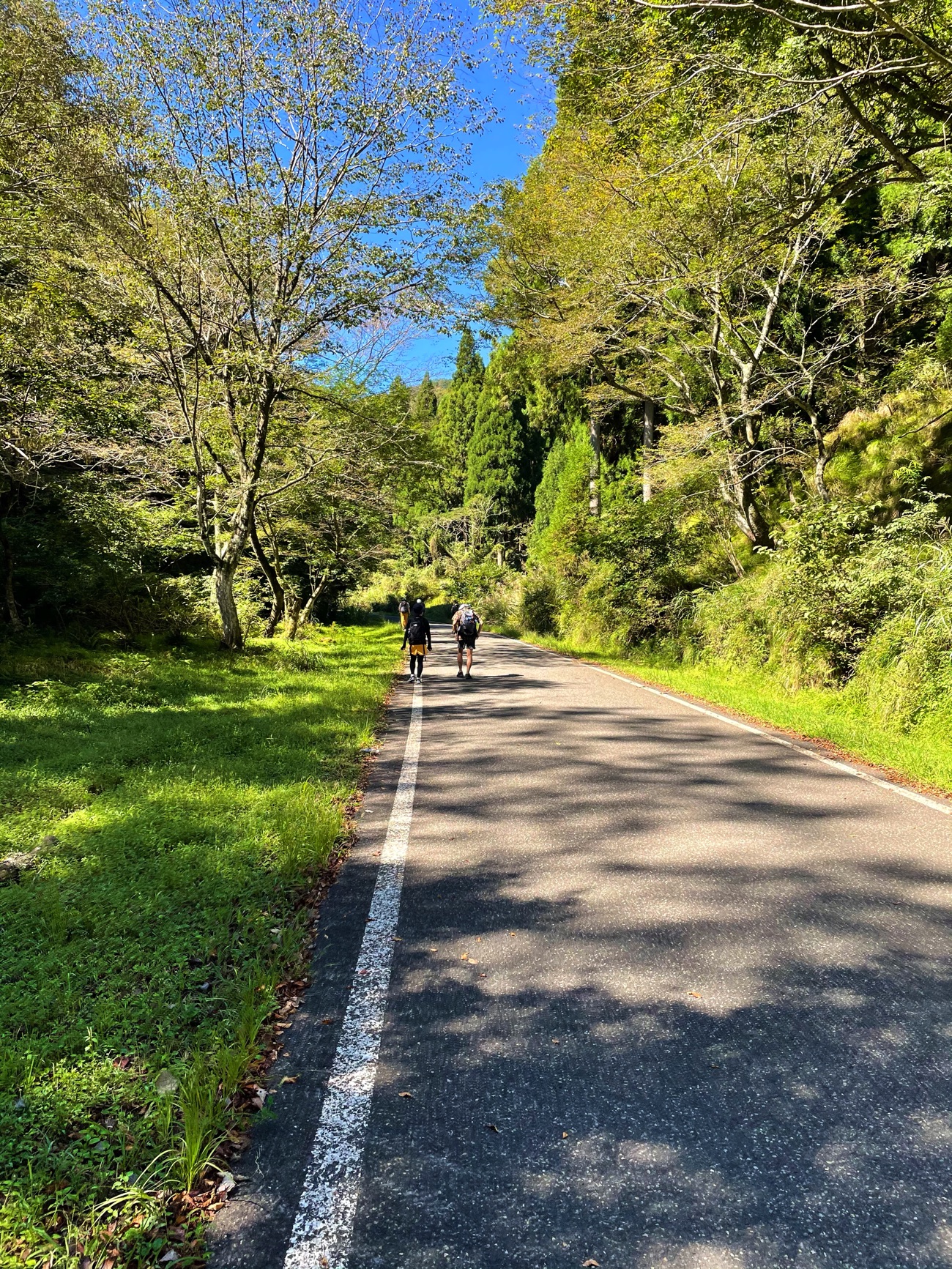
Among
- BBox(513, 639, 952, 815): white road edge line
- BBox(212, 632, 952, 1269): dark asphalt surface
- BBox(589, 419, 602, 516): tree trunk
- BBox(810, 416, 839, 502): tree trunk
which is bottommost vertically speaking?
BBox(212, 632, 952, 1269): dark asphalt surface

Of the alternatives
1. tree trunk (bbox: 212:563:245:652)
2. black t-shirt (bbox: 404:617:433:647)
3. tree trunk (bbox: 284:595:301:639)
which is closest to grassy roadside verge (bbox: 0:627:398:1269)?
black t-shirt (bbox: 404:617:433:647)

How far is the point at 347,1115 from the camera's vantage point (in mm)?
2297

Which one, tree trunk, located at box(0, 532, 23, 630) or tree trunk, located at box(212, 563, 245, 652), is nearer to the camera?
tree trunk, located at box(0, 532, 23, 630)

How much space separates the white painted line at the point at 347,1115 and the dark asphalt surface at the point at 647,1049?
44 millimetres

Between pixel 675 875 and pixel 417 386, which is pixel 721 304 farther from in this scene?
pixel 675 875

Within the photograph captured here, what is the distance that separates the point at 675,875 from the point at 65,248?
13080 millimetres

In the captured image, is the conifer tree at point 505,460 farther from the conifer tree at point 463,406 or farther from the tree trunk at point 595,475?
the tree trunk at point 595,475

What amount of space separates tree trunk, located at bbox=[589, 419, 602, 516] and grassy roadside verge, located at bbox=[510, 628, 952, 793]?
13872mm

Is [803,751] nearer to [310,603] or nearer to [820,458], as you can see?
[820,458]

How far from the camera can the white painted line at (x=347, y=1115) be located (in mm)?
1858

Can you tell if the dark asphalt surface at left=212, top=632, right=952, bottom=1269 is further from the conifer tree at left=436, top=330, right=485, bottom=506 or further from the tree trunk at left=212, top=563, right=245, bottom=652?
the conifer tree at left=436, top=330, right=485, bottom=506

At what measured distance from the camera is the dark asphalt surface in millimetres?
1872

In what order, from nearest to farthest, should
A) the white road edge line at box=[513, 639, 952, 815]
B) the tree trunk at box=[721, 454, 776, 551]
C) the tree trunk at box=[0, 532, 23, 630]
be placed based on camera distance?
the white road edge line at box=[513, 639, 952, 815], the tree trunk at box=[0, 532, 23, 630], the tree trunk at box=[721, 454, 776, 551]

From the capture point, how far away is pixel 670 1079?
2.42m
